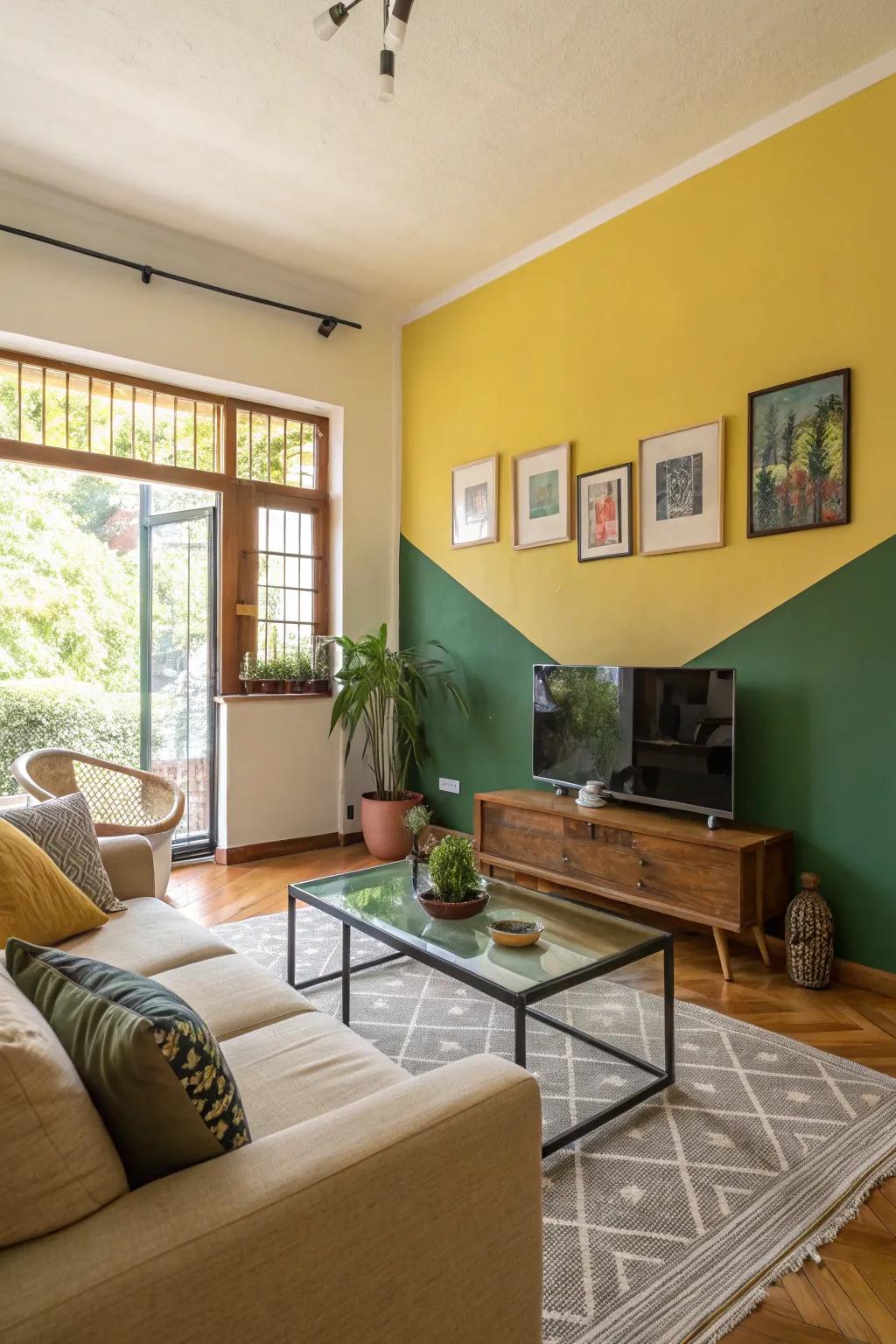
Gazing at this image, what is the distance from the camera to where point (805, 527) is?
3.16m

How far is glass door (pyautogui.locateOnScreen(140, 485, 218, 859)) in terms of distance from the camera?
488cm

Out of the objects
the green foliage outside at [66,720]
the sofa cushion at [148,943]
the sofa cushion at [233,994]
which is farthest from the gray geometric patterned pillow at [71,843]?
the green foliage outside at [66,720]

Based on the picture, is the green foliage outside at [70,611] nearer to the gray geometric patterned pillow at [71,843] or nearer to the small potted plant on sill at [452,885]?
the gray geometric patterned pillow at [71,843]

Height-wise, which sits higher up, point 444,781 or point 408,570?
point 408,570

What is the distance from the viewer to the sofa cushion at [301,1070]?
1.41 m

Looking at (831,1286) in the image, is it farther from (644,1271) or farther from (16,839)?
(16,839)

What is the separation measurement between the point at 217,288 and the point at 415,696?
2.59 meters

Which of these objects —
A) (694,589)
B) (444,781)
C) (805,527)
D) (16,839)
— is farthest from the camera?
(444,781)

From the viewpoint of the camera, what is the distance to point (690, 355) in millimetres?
3604

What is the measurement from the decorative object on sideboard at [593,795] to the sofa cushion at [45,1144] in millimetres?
2922

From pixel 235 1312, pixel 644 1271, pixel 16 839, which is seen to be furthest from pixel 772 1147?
pixel 16 839

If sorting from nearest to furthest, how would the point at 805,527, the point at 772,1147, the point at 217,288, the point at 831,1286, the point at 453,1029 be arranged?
the point at 831,1286 → the point at 772,1147 → the point at 453,1029 → the point at 805,527 → the point at 217,288

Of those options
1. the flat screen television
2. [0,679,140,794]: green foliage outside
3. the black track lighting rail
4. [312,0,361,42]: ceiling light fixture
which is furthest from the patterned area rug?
[0,679,140,794]: green foliage outside

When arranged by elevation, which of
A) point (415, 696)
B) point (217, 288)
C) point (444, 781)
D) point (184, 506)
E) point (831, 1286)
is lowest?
point (831, 1286)
